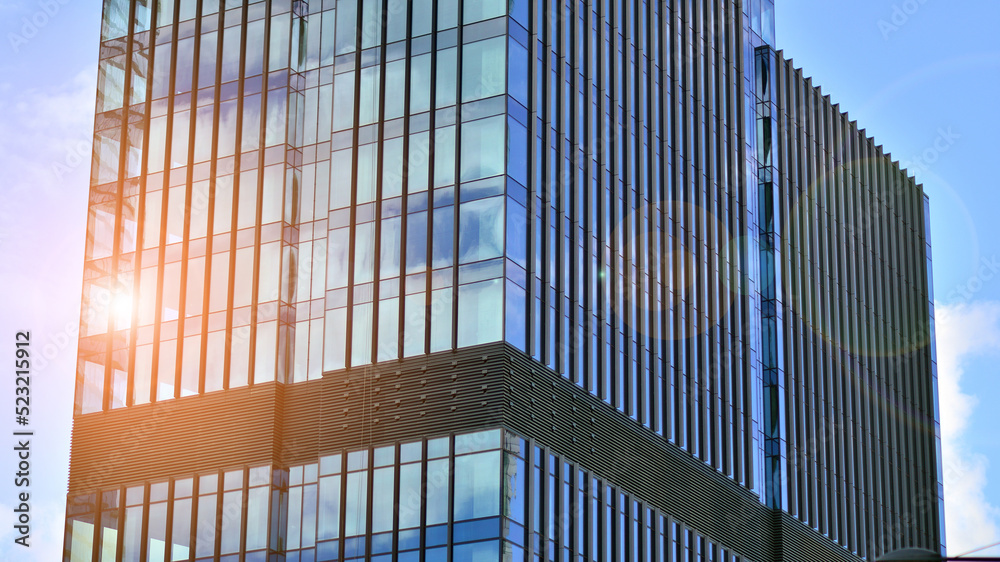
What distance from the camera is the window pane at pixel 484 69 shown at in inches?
2549

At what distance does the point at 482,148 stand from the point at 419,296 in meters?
6.16

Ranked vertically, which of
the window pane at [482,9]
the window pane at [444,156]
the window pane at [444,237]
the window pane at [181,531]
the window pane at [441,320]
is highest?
the window pane at [482,9]

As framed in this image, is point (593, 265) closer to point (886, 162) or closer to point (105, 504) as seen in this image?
point (105, 504)

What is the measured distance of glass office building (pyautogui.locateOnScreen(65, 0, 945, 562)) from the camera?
62562 millimetres

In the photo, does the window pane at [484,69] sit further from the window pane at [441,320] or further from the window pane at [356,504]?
the window pane at [356,504]

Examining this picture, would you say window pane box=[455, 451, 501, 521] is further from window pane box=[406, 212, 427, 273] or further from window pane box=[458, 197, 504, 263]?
window pane box=[406, 212, 427, 273]

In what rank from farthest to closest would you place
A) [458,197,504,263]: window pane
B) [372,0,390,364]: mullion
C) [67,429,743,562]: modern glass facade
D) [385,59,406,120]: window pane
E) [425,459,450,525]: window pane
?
[385,59,406,120]: window pane, [372,0,390,364]: mullion, [458,197,504,263]: window pane, [425,459,450,525]: window pane, [67,429,743,562]: modern glass facade

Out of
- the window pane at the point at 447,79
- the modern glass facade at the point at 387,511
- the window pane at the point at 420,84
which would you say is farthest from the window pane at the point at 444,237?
the modern glass facade at the point at 387,511

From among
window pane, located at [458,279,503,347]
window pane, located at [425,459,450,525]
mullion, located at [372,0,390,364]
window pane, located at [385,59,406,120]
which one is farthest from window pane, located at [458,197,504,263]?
window pane, located at [425,459,450,525]

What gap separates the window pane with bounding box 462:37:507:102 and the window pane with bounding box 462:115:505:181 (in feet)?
3.86

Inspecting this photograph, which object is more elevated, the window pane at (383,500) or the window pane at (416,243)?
the window pane at (416,243)

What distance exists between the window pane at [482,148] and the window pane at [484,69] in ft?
3.86

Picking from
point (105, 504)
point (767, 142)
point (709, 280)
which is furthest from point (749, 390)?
point (105, 504)

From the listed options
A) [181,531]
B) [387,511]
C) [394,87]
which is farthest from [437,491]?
[394,87]
